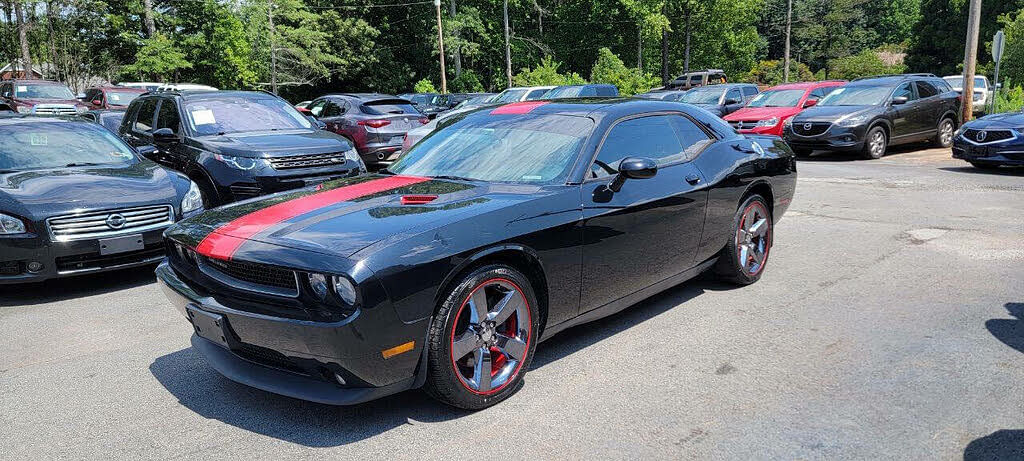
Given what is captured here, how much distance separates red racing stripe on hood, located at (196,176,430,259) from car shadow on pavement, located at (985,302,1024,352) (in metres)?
3.58

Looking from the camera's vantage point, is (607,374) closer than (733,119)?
Yes

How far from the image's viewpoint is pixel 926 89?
15859mm

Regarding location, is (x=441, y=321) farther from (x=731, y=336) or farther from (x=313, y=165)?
(x=313, y=165)

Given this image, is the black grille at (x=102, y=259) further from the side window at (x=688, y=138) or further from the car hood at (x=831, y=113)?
the car hood at (x=831, y=113)

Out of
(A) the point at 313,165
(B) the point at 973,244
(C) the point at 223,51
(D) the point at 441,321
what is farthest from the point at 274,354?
(C) the point at 223,51

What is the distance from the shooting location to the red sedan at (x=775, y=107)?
53.4 ft

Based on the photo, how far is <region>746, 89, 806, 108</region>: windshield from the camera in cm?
1753

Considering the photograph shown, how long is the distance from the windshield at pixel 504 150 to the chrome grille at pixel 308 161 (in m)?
3.58

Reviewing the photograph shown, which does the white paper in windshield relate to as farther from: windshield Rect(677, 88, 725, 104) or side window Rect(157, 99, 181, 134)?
windshield Rect(677, 88, 725, 104)

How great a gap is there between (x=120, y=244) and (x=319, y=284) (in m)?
3.68

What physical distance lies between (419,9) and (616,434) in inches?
2051


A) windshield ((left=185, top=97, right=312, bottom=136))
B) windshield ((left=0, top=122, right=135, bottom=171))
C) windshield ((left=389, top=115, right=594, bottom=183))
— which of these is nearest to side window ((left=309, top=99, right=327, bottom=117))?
windshield ((left=185, top=97, right=312, bottom=136))

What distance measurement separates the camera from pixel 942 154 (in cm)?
1512

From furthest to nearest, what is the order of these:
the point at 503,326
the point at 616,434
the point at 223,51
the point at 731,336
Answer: the point at 223,51 < the point at 731,336 < the point at 503,326 < the point at 616,434
